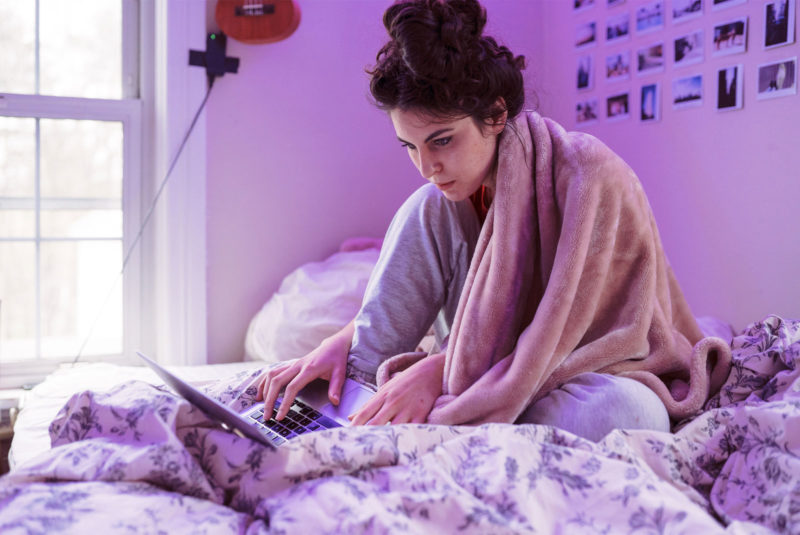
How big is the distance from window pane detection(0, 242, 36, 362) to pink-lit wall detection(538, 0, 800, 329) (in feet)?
6.05

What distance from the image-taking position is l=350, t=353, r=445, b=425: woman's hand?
108 cm

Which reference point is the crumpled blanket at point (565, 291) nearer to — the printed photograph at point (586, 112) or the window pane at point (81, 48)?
the printed photograph at point (586, 112)

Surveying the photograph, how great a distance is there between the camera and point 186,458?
0.72m

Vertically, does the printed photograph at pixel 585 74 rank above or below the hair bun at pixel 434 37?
above

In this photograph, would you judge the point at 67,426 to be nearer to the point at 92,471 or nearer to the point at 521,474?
the point at 92,471

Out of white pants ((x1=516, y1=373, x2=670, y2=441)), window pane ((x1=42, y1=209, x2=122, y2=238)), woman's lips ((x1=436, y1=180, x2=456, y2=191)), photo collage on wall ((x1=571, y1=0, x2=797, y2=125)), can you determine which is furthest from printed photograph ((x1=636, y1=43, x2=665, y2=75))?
window pane ((x1=42, y1=209, x2=122, y2=238))

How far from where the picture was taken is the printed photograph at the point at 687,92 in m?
2.06

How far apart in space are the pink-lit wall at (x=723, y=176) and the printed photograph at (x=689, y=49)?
19 mm

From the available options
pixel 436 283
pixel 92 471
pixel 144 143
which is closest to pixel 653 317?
pixel 436 283

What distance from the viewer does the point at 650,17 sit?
7.28 ft

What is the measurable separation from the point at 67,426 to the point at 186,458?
0.64ft

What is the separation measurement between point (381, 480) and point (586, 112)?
2022mm

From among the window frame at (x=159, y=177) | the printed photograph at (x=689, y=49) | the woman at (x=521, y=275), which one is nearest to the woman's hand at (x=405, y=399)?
the woman at (x=521, y=275)

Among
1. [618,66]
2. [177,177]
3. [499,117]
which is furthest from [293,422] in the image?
[618,66]
